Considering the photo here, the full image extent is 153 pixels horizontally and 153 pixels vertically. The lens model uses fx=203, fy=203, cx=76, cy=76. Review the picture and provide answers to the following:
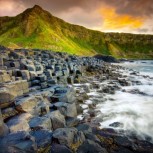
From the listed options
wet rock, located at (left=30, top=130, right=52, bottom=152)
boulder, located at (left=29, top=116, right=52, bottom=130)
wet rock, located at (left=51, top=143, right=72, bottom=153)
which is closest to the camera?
wet rock, located at (left=51, top=143, right=72, bottom=153)

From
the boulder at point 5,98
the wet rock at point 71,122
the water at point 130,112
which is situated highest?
the boulder at point 5,98

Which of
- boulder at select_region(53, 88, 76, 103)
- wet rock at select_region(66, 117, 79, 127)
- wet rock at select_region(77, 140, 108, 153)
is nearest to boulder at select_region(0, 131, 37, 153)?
wet rock at select_region(77, 140, 108, 153)

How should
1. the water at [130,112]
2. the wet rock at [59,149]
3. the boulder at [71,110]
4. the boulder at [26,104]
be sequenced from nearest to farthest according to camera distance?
the wet rock at [59,149] < the boulder at [26,104] < the water at [130,112] < the boulder at [71,110]

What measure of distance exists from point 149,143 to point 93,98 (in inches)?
238

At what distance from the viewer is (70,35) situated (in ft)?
637

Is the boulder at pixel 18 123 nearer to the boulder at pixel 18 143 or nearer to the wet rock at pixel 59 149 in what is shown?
the boulder at pixel 18 143

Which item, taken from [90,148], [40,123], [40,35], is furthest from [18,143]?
[40,35]

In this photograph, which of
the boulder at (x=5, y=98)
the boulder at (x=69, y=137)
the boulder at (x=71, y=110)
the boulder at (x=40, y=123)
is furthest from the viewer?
the boulder at (x=71, y=110)

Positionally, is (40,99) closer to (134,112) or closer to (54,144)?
(54,144)

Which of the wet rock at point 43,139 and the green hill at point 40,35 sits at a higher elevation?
the green hill at point 40,35

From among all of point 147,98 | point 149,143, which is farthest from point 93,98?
point 149,143

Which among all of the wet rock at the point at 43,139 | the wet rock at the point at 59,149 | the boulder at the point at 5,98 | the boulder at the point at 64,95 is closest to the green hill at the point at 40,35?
the boulder at the point at 64,95

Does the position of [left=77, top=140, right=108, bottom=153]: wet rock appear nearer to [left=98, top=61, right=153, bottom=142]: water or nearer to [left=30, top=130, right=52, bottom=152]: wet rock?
[left=30, top=130, right=52, bottom=152]: wet rock

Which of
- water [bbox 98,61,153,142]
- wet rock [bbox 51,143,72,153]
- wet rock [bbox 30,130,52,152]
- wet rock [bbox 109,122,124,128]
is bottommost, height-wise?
water [bbox 98,61,153,142]
